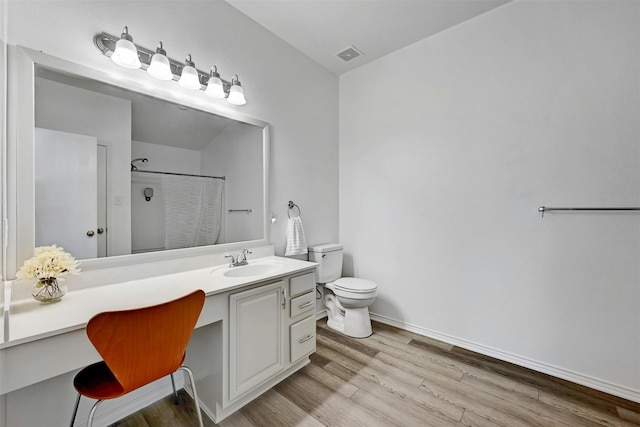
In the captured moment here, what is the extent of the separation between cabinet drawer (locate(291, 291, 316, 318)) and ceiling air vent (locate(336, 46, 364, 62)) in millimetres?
2225

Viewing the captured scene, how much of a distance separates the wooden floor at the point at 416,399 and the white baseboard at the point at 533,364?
0.15ft

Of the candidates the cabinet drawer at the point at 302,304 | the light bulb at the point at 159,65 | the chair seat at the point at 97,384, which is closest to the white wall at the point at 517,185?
the cabinet drawer at the point at 302,304

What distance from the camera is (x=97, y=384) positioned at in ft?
3.33

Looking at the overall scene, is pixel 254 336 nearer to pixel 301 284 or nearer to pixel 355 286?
pixel 301 284

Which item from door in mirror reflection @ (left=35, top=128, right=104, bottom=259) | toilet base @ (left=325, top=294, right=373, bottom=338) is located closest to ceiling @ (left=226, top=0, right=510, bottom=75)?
door in mirror reflection @ (left=35, top=128, right=104, bottom=259)

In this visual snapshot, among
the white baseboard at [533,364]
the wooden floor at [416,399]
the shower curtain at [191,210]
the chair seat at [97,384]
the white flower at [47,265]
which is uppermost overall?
the shower curtain at [191,210]

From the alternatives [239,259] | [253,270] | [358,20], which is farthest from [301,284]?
[358,20]

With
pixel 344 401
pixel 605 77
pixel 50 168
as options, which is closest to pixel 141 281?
pixel 50 168

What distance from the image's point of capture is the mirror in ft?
3.85

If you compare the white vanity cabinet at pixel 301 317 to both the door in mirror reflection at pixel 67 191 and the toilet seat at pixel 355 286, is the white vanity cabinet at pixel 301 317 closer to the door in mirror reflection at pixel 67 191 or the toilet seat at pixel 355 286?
the toilet seat at pixel 355 286

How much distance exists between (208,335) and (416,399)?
1.29 metres

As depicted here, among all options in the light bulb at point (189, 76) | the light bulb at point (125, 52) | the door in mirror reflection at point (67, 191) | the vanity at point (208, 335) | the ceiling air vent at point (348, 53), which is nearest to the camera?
the vanity at point (208, 335)

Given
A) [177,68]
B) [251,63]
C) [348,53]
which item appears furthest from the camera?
[348,53]

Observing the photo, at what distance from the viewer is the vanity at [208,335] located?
85 cm
